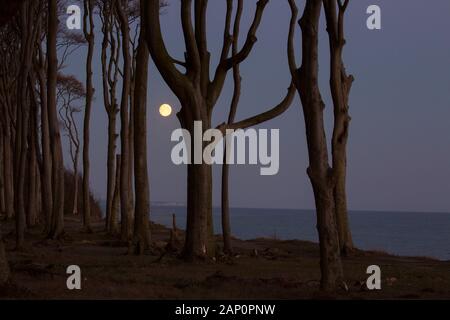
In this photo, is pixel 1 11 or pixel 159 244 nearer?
pixel 1 11

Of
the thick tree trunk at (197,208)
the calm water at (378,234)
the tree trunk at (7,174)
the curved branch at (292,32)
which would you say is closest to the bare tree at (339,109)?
the curved branch at (292,32)

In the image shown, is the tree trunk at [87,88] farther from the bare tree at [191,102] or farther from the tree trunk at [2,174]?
the bare tree at [191,102]

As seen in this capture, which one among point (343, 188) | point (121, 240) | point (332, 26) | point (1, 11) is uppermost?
point (332, 26)

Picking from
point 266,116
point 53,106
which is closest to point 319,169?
point 266,116

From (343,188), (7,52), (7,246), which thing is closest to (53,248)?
(7,246)

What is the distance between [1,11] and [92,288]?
344cm

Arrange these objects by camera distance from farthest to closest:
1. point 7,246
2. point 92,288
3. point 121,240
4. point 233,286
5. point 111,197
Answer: point 111,197 < point 121,240 < point 7,246 < point 233,286 < point 92,288

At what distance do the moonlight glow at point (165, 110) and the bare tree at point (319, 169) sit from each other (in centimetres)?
1454

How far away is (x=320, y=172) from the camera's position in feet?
30.9

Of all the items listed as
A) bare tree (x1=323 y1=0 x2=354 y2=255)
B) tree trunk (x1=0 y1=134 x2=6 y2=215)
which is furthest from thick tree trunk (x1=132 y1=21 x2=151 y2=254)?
tree trunk (x1=0 y1=134 x2=6 y2=215)

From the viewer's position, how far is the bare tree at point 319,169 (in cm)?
941

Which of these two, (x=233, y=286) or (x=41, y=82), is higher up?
(x=41, y=82)
